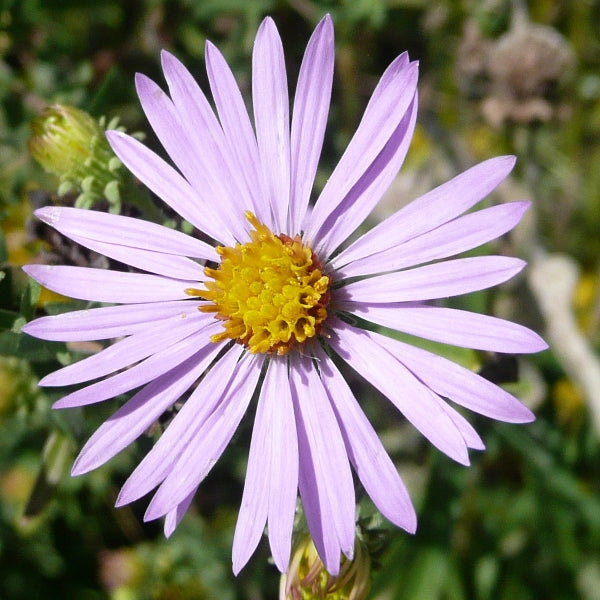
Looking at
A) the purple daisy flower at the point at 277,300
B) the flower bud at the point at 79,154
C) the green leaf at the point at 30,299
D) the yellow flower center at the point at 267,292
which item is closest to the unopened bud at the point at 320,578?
the purple daisy flower at the point at 277,300

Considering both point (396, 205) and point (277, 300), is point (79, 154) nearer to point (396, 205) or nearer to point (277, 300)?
point (277, 300)

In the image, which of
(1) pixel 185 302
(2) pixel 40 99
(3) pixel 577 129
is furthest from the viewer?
(3) pixel 577 129

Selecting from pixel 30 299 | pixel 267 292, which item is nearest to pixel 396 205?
pixel 267 292

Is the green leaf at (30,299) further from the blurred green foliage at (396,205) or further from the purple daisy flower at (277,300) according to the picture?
the blurred green foliage at (396,205)

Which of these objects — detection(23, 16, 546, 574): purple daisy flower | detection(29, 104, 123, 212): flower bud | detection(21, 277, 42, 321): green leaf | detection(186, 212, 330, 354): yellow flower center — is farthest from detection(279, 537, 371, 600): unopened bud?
detection(29, 104, 123, 212): flower bud

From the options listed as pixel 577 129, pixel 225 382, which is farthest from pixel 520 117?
pixel 225 382

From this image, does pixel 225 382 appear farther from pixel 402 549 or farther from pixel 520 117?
pixel 520 117

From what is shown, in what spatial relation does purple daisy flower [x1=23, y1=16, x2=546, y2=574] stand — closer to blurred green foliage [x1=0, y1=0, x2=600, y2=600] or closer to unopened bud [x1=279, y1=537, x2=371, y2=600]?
unopened bud [x1=279, y1=537, x2=371, y2=600]
